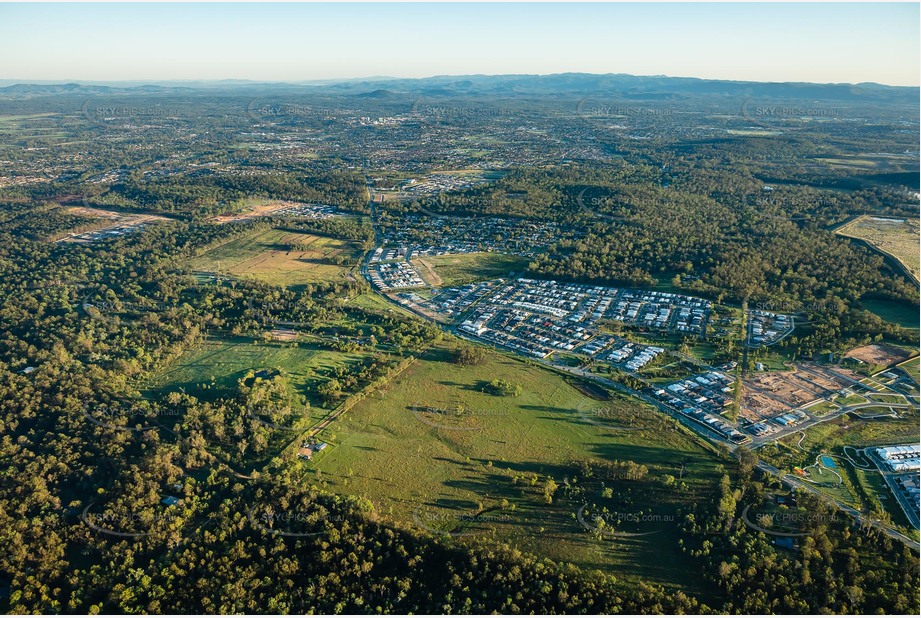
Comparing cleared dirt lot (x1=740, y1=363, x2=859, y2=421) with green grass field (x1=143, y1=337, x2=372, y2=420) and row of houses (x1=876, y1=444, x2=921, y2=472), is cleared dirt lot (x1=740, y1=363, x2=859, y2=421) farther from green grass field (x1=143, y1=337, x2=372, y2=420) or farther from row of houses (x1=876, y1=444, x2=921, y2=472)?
green grass field (x1=143, y1=337, x2=372, y2=420)

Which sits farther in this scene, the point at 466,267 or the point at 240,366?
the point at 466,267

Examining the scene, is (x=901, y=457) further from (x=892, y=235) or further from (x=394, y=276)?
(x=892, y=235)

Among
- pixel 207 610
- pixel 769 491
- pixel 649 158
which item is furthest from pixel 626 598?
pixel 649 158

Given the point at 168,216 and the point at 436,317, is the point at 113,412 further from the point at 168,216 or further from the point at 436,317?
the point at 168,216

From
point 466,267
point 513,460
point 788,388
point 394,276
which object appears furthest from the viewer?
point 466,267

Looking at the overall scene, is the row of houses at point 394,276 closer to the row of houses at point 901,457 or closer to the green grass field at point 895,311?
the row of houses at point 901,457

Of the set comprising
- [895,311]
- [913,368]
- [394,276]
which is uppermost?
[394,276]

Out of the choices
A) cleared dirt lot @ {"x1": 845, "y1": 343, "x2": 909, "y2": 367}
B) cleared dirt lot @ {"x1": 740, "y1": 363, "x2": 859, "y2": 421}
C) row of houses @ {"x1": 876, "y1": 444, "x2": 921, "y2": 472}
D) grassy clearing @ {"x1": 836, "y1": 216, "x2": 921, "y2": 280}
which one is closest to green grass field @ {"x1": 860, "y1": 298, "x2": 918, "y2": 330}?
cleared dirt lot @ {"x1": 845, "y1": 343, "x2": 909, "y2": 367}

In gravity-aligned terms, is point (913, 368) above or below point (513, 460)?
above

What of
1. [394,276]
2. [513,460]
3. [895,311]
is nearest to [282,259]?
[394,276]
